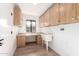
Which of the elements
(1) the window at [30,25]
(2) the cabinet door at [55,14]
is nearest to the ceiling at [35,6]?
(2) the cabinet door at [55,14]

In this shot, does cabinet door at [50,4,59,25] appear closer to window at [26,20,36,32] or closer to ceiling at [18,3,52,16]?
ceiling at [18,3,52,16]

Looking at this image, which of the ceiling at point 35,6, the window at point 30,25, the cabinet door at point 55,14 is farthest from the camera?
the window at point 30,25

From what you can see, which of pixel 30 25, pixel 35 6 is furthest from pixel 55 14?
pixel 30 25

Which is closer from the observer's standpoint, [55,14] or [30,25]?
[55,14]

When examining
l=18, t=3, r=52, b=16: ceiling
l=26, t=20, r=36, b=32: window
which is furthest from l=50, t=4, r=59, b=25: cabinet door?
l=26, t=20, r=36, b=32: window

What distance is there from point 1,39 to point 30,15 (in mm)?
4040

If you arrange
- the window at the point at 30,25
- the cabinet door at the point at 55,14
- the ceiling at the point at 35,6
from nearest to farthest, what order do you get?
the cabinet door at the point at 55,14, the ceiling at the point at 35,6, the window at the point at 30,25

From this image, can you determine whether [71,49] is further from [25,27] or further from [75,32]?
[25,27]

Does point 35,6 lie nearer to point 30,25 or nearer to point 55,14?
point 55,14

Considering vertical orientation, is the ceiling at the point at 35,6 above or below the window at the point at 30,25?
above

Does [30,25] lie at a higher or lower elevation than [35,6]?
lower

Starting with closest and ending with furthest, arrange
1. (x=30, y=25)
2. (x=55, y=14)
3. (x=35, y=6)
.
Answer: (x=55, y=14)
(x=35, y=6)
(x=30, y=25)

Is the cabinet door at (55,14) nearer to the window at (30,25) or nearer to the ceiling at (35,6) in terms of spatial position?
the ceiling at (35,6)

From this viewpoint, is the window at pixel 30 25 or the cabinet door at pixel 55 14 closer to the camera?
the cabinet door at pixel 55 14
